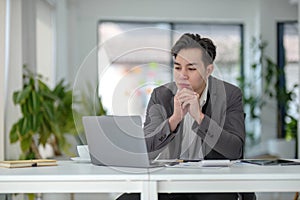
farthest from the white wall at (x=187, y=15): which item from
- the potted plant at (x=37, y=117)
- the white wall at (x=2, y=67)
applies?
the white wall at (x=2, y=67)

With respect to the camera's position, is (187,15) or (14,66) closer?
(14,66)

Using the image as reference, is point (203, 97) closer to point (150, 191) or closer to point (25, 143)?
point (150, 191)

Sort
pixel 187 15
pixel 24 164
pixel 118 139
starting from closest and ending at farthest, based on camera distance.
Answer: pixel 118 139 < pixel 24 164 < pixel 187 15

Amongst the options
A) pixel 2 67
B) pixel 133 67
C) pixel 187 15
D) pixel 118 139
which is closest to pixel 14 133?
pixel 2 67

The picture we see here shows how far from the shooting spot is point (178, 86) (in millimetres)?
2104

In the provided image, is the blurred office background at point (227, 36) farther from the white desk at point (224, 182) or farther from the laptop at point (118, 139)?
the white desk at point (224, 182)

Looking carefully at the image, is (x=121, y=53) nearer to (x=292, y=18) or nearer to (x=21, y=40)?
(x=21, y=40)

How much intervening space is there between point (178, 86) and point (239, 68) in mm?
6212

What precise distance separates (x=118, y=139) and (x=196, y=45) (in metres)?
0.46

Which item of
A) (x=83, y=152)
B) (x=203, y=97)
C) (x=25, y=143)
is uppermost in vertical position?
(x=203, y=97)

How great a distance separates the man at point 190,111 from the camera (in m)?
2.08

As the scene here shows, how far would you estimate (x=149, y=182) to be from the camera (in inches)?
74.7

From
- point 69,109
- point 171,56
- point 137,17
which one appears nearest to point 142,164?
point 171,56

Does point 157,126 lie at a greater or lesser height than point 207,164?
greater
